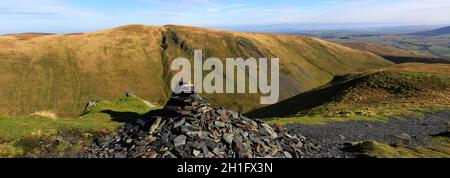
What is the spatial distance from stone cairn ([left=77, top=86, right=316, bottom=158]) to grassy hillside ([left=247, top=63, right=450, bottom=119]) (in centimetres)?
2392

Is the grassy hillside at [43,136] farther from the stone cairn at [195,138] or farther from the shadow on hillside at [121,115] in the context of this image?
the shadow on hillside at [121,115]

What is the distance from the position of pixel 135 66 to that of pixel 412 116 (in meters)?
138

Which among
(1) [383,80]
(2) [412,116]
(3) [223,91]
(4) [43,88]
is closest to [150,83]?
(3) [223,91]

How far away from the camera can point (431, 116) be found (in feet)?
161

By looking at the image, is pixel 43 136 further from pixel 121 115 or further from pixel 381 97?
pixel 381 97

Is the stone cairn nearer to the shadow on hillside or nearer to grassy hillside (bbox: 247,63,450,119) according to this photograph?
the shadow on hillside

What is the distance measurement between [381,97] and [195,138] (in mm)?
50272

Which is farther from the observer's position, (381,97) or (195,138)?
(381,97)

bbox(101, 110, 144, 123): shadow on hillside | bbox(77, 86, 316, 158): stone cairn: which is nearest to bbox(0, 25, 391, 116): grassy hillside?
bbox(101, 110, 144, 123): shadow on hillside

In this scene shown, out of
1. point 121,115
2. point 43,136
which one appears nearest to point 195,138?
point 43,136

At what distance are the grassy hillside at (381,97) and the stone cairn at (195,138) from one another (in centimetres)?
2392

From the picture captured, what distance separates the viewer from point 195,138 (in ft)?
79.1

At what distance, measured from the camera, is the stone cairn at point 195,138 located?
928 inches
